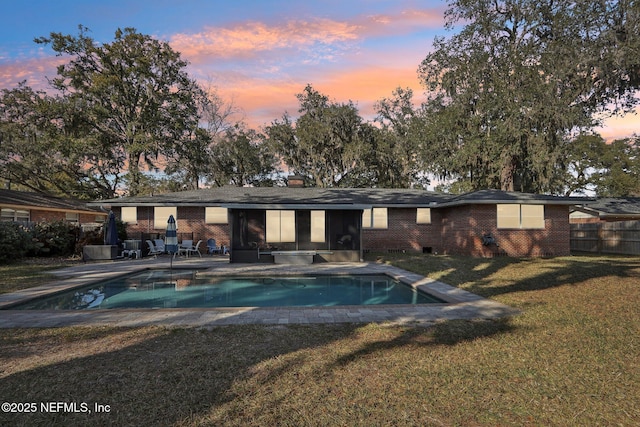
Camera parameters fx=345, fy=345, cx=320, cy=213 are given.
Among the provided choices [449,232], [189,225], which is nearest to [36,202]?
[189,225]

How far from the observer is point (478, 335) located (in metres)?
5.16

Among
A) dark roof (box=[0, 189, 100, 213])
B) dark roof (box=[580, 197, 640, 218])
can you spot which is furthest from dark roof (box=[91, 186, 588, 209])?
dark roof (box=[580, 197, 640, 218])

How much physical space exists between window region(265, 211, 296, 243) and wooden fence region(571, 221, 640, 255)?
57.7 ft

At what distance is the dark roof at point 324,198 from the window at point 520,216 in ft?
1.52

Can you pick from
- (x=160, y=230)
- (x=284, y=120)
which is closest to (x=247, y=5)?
(x=160, y=230)

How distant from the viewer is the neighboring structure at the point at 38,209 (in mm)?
19734

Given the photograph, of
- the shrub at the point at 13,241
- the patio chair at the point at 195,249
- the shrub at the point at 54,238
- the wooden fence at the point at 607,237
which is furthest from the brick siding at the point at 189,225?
the wooden fence at the point at 607,237

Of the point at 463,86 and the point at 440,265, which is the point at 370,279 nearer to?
the point at 440,265

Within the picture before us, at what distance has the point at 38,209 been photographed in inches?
846

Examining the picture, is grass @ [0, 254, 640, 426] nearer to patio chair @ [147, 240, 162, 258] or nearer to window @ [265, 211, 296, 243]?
window @ [265, 211, 296, 243]

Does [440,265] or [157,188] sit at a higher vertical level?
[157,188]

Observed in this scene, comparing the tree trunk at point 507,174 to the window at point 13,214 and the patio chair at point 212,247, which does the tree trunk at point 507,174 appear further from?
the window at point 13,214

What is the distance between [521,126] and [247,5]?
17346 millimetres

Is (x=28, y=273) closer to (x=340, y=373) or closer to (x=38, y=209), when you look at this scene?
(x=340, y=373)
